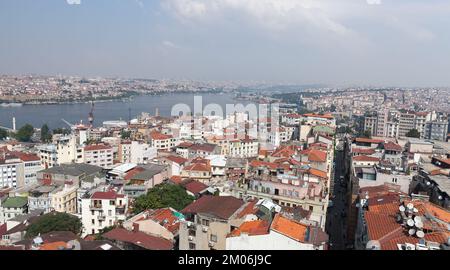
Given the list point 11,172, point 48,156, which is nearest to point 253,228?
point 11,172

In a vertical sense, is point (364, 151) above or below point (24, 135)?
above

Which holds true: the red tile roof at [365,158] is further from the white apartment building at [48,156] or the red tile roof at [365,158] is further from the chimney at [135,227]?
the white apartment building at [48,156]

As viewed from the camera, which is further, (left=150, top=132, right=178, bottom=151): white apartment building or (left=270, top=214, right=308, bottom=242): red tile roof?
(left=150, top=132, right=178, bottom=151): white apartment building

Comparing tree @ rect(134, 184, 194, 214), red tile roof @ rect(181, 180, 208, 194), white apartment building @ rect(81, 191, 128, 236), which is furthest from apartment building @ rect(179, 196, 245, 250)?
red tile roof @ rect(181, 180, 208, 194)

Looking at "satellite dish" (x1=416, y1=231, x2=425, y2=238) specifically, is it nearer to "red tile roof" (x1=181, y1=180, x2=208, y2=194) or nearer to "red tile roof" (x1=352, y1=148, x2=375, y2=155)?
"red tile roof" (x1=181, y1=180, x2=208, y2=194)

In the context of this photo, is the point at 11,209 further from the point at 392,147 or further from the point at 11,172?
the point at 392,147

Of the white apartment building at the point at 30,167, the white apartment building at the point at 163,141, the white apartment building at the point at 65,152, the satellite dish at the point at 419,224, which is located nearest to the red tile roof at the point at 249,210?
the satellite dish at the point at 419,224
